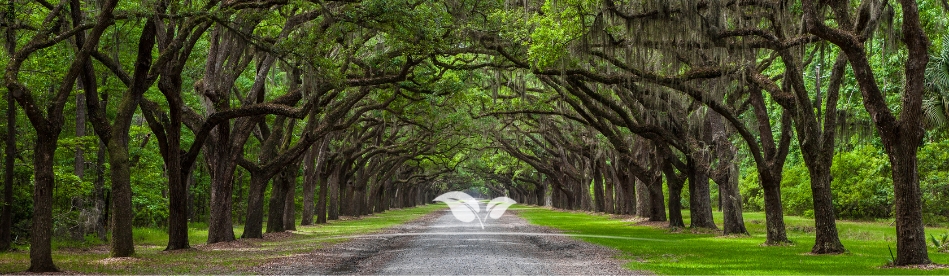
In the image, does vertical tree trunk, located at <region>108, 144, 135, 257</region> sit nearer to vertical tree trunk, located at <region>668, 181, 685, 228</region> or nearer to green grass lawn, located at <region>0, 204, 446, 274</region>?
green grass lawn, located at <region>0, 204, 446, 274</region>

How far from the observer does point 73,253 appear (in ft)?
64.4

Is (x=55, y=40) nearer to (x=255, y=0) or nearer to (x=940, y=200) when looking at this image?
(x=255, y=0)

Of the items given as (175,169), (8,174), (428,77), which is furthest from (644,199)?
(8,174)

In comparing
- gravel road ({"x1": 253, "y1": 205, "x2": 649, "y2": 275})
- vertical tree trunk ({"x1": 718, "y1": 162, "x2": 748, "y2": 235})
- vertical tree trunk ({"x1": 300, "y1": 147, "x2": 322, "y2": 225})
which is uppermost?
vertical tree trunk ({"x1": 300, "y1": 147, "x2": 322, "y2": 225})

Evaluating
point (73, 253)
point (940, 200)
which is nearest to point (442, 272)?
point (73, 253)

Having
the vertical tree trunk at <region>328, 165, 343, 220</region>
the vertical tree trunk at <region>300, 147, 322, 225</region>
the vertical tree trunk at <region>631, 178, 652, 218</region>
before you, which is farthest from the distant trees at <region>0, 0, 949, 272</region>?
the vertical tree trunk at <region>328, 165, 343, 220</region>

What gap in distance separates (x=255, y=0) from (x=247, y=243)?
927 cm

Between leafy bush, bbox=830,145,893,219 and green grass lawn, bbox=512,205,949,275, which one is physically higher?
leafy bush, bbox=830,145,893,219

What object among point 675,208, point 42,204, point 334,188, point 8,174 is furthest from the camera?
point 334,188

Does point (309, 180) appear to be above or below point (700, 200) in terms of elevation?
above

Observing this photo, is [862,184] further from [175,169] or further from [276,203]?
[175,169]

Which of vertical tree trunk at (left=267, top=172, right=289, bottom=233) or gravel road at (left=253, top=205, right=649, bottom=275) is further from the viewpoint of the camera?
vertical tree trunk at (left=267, top=172, right=289, bottom=233)

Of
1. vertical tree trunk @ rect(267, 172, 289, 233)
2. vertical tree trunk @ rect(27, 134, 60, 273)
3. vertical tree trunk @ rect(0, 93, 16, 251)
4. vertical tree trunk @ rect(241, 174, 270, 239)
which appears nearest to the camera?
vertical tree trunk @ rect(27, 134, 60, 273)

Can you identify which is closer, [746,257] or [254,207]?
[746,257]
